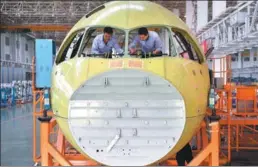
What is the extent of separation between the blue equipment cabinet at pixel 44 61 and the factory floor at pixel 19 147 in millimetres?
2892

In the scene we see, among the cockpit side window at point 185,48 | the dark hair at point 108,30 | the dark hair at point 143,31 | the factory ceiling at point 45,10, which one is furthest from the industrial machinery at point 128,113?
the factory ceiling at point 45,10

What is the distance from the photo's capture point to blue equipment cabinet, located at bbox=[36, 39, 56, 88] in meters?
8.83

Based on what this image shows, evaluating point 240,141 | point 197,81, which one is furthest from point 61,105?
point 240,141

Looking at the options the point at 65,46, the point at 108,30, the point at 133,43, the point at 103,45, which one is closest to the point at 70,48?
the point at 65,46

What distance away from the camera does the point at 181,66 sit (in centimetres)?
420

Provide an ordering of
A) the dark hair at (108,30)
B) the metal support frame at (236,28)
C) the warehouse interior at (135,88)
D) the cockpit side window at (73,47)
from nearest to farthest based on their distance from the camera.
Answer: the warehouse interior at (135,88) → the dark hair at (108,30) → the cockpit side window at (73,47) → the metal support frame at (236,28)

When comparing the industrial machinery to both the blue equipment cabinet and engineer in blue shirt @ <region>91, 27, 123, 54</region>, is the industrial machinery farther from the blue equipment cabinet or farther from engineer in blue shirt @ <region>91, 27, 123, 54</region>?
the blue equipment cabinet

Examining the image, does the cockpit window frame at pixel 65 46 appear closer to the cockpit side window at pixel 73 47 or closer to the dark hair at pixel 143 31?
the cockpit side window at pixel 73 47

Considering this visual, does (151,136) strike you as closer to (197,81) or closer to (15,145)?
(197,81)

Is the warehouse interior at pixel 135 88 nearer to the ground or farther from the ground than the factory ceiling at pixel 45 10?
nearer to the ground

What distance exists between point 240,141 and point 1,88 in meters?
21.0

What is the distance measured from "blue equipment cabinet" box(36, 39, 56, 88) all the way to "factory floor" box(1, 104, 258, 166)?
289 centimetres

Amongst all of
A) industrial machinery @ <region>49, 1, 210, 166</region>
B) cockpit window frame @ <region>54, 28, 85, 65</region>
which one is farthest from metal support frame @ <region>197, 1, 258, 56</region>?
industrial machinery @ <region>49, 1, 210, 166</region>

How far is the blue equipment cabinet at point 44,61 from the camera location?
348 inches
